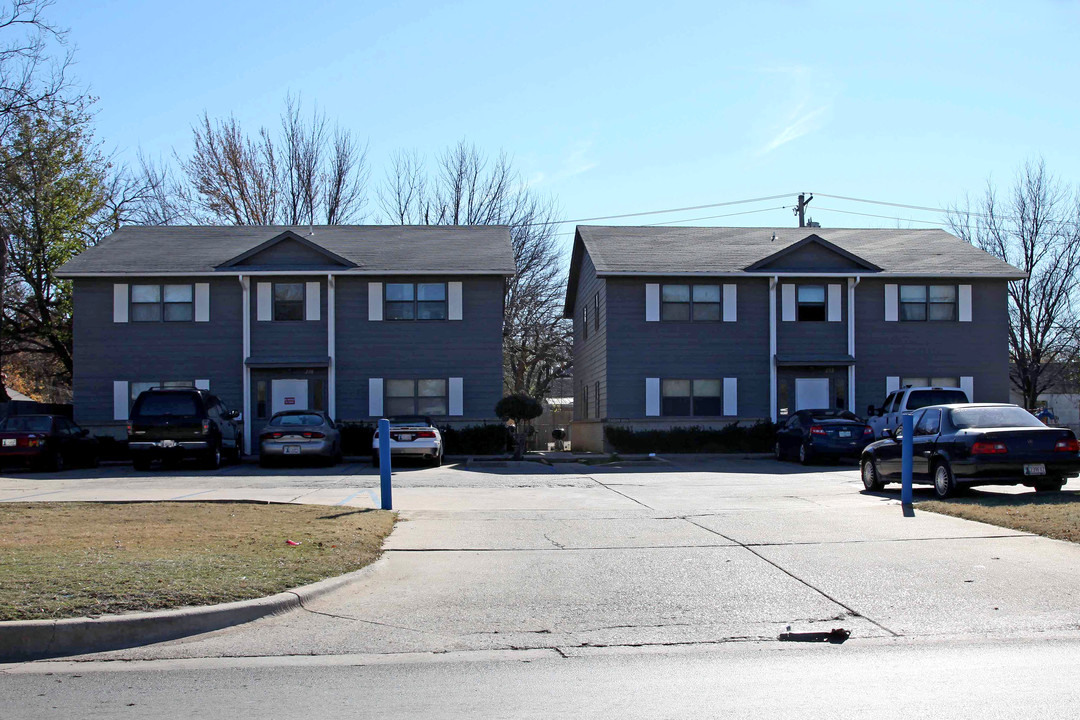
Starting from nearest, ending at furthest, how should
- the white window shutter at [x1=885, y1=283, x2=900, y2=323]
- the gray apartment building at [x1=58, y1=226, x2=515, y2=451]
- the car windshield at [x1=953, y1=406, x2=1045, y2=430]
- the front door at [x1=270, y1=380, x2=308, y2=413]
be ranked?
the car windshield at [x1=953, y1=406, x2=1045, y2=430], the gray apartment building at [x1=58, y1=226, x2=515, y2=451], the front door at [x1=270, y1=380, x2=308, y2=413], the white window shutter at [x1=885, y1=283, x2=900, y2=323]

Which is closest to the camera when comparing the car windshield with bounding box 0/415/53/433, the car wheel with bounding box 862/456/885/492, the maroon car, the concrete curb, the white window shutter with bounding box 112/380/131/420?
the concrete curb

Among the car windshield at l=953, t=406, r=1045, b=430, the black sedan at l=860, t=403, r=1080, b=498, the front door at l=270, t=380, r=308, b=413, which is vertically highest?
the front door at l=270, t=380, r=308, b=413

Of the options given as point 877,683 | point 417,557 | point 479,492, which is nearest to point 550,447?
point 479,492

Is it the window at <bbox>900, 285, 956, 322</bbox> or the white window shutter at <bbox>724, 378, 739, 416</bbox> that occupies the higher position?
the window at <bbox>900, 285, 956, 322</bbox>

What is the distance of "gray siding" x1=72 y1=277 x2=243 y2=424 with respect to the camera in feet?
99.4

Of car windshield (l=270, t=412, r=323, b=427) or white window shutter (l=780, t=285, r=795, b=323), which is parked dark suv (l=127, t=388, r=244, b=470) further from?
white window shutter (l=780, t=285, r=795, b=323)

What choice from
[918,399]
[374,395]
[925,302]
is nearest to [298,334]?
[374,395]

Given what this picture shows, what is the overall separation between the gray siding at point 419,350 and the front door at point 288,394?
109 cm

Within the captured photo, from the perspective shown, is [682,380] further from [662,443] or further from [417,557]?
[417,557]

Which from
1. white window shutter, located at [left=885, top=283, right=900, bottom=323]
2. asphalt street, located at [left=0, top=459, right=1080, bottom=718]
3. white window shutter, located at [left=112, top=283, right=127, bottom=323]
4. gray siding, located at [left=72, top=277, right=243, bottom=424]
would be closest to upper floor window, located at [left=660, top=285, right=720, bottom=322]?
white window shutter, located at [left=885, top=283, right=900, bottom=323]

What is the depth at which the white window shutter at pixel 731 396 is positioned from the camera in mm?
31078

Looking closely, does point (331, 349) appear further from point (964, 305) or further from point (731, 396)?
point (964, 305)

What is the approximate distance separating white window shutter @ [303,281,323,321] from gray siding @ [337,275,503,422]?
2.01 feet

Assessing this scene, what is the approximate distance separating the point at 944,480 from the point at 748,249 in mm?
19138
